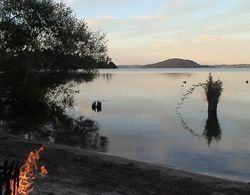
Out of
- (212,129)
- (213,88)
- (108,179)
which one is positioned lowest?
(212,129)

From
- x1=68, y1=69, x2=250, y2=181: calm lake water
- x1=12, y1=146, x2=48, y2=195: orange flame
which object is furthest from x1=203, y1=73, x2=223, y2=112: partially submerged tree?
x1=12, y1=146, x2=48, y2=195: orange flame

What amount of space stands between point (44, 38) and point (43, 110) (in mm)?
6760

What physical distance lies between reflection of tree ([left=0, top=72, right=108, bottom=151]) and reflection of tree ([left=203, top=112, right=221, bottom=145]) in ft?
23.5

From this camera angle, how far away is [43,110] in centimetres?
4122

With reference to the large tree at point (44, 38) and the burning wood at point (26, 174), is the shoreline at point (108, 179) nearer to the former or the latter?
the burning wood at point (26, 174)

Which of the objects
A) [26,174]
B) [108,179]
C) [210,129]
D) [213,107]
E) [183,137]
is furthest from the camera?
[213,107]

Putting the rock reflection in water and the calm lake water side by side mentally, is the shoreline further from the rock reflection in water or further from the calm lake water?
the rock reflection in water

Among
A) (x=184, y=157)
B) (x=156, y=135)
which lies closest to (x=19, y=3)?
(x=156, y=135)

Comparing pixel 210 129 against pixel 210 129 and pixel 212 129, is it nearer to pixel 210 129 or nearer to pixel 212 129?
pixel 210 129

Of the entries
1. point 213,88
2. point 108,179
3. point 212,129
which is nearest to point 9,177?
point 108,179

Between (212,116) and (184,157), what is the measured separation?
1872 centimetres

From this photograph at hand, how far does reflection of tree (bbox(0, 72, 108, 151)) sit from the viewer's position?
29.1m

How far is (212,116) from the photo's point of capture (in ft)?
132

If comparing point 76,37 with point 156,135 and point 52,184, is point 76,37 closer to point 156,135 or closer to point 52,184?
point 156,135
